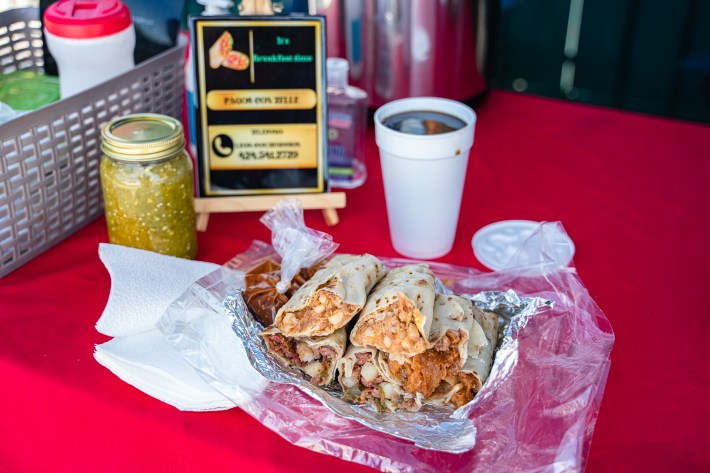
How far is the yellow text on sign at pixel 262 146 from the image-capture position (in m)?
1.11

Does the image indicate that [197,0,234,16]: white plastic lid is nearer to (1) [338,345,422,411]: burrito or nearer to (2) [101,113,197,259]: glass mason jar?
(2) [101,113,197,259]: glass mason jar

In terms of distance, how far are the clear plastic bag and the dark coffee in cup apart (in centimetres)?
25

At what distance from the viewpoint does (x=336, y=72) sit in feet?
3.90

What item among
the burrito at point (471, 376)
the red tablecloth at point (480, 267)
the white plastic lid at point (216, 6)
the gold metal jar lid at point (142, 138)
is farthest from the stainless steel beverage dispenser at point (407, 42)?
the burrito at point (471, 376)

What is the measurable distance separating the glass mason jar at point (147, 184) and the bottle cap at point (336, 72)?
309 millimetres

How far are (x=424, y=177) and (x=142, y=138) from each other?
1.30 ft

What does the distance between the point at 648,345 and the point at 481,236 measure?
0.32m

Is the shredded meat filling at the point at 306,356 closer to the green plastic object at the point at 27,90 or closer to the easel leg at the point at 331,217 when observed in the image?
the easel leg at the point at 331,217

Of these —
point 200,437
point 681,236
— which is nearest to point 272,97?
point 200,437

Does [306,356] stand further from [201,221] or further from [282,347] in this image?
[201,221]

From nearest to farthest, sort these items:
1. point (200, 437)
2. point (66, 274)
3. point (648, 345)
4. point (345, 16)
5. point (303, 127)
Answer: point (200, 437) → point (648, 345) → point (66, 274) → point (303, 127) → point (345, 16)

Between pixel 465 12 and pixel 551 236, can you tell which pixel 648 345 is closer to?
pixel 551 236

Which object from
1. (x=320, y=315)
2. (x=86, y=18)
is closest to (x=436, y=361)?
(x=320, y=315)

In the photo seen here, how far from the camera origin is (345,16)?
134cm
